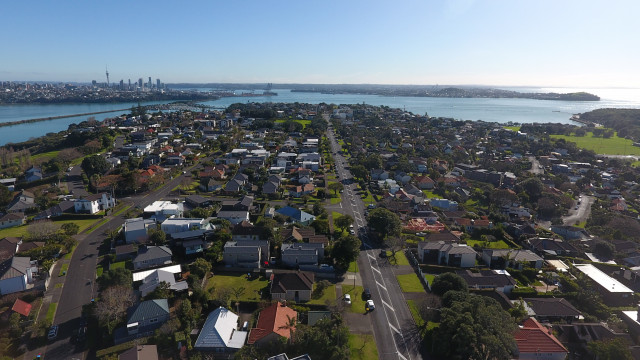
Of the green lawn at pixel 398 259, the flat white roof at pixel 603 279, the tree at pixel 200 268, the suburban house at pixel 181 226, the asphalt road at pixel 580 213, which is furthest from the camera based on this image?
the asphalt road at pixel 580 213

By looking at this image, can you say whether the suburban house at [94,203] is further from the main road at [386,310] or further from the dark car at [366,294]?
the dark car at [366,294]

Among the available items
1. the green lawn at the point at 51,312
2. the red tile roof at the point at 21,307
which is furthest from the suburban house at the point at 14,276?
the green lawn at the point at 51,312

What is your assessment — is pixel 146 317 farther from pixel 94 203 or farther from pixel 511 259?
pixel 511 259

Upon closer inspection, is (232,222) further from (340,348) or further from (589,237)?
(589,237)

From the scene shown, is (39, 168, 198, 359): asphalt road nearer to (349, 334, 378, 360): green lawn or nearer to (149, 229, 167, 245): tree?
(149, 229, 167, 245): tree

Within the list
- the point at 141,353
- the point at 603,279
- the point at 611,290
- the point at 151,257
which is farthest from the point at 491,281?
the point at 151,257

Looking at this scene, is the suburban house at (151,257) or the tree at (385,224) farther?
the tree at (385,224)

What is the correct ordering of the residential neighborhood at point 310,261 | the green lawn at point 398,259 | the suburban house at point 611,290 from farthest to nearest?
the green lawn at point 398,259, the suburban house at point 611,290, the residential neighborhood at point 310,261
